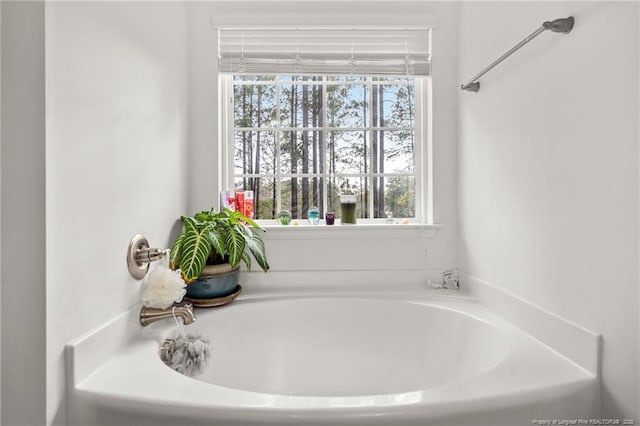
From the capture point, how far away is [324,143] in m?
1.85

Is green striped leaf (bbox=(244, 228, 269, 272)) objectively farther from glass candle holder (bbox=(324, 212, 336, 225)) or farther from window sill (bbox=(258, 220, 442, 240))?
Answer: glass candle holder (bbox=(324, 212, 336, 225))

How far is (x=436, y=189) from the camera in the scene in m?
1.72

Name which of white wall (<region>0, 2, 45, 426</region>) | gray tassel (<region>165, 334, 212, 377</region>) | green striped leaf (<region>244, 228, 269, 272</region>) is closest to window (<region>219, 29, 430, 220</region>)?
green striped leaf (<region>244, 228, 269, 272</region>)

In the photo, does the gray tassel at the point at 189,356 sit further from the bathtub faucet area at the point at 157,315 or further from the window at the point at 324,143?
the window at the point at 324,143

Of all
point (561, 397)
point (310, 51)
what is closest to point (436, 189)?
point (310, 51)

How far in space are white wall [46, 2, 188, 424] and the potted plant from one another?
138 mm

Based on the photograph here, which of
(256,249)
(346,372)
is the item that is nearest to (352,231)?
(256,249)

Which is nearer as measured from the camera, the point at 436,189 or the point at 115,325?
the point at 115,325

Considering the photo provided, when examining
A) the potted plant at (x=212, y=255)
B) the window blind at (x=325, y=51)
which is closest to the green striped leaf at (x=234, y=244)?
the potted plant at (x=212, y=255)

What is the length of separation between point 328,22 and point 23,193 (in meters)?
1.47

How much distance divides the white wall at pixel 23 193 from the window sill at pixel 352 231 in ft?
3.23

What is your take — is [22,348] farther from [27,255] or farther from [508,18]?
[508,18]

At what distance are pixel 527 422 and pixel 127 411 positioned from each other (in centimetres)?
89

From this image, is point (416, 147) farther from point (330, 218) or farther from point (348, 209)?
point (330, 218)
